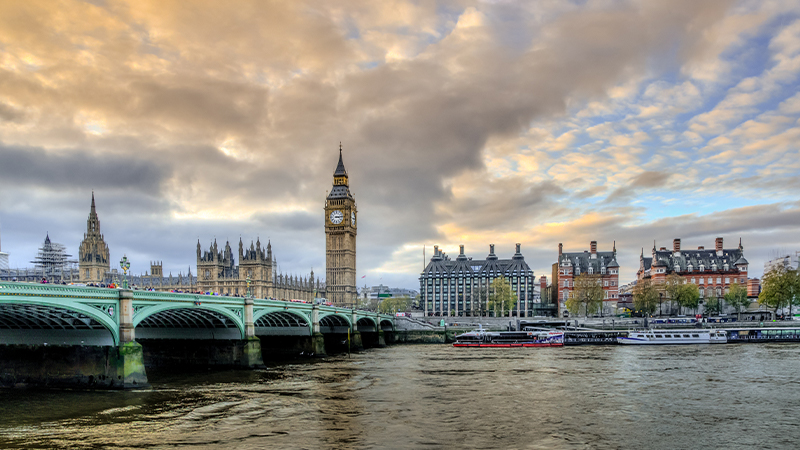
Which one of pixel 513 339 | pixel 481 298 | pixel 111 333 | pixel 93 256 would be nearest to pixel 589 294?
pixel 513 339

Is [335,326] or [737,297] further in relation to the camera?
[737,297]

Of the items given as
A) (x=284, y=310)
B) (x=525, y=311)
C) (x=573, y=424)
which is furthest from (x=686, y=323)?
(x=573, y=424)

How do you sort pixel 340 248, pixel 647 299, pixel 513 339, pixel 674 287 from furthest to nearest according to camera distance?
pixel 340 248 → pixel 674 287 → pixel 647 299 → pixel 513 339

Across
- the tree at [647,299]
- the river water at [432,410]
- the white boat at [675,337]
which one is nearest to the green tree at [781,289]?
the tree at [647,299]

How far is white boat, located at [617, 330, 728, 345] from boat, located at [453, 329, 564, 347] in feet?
32.6

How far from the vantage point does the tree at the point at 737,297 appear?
125 metres

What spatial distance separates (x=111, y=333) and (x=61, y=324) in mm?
4070

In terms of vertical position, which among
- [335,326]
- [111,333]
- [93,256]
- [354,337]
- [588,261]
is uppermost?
[93,256]

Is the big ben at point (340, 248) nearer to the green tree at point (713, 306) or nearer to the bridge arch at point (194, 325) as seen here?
the green tree at point (713, 306)

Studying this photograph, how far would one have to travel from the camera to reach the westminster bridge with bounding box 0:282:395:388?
39031mm

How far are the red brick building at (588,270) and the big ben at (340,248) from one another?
66.1 m

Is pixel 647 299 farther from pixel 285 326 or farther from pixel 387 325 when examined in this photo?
pixel 285 326

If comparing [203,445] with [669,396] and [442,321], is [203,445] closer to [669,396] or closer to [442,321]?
[669,396]

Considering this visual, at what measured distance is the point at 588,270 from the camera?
148 m
